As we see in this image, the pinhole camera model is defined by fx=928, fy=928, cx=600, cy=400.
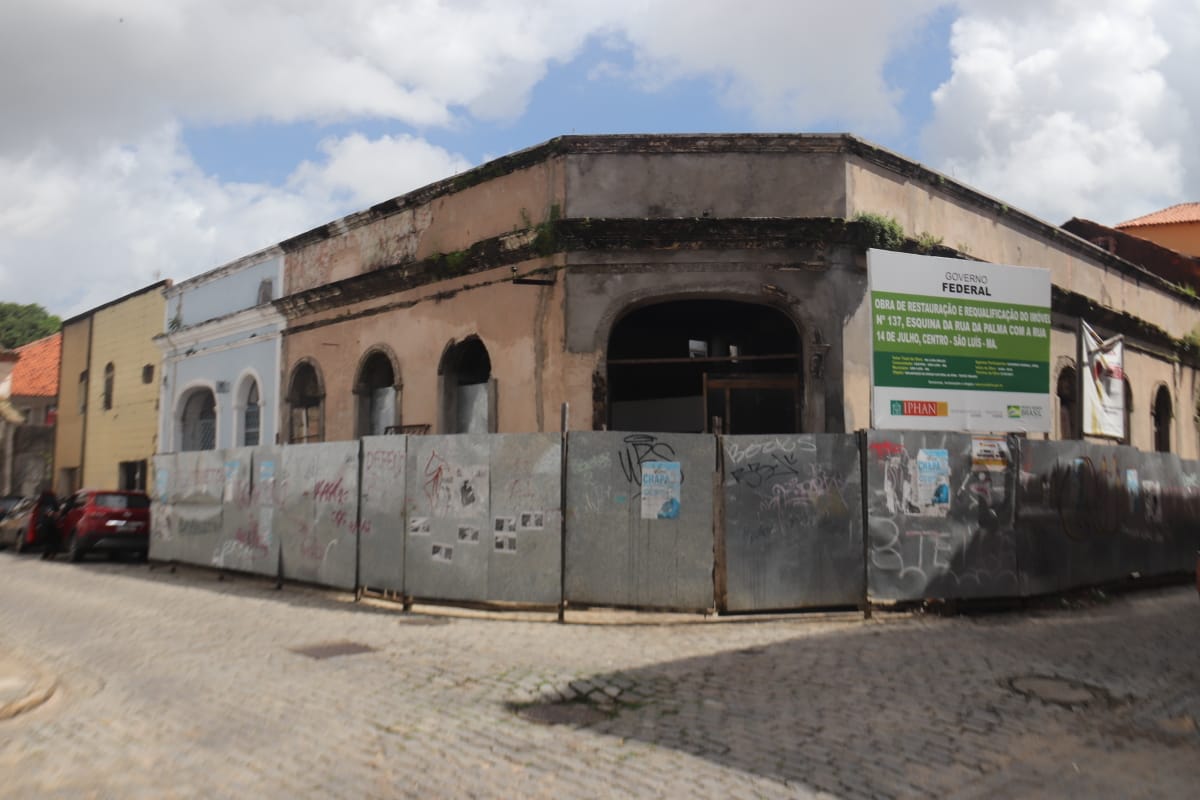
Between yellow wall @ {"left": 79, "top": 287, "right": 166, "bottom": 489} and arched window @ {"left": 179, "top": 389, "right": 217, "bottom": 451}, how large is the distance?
1572mm

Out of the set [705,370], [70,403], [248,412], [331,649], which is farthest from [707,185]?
[70,403]

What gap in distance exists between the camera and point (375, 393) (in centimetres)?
1906

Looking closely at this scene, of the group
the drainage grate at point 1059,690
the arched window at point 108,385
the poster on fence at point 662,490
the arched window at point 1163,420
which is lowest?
the drainage grate at point 1059,690

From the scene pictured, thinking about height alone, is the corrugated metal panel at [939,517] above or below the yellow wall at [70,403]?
below

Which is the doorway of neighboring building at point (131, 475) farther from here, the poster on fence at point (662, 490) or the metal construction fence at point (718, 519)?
the poster on fence at point (662, 490)

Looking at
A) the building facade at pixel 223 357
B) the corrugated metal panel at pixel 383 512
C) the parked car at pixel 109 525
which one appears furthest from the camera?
the building facade at pixel 223 357

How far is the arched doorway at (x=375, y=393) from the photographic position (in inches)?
729

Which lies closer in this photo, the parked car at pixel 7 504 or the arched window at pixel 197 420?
the arched window at pixel 197 420

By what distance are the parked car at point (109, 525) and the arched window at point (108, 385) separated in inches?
439

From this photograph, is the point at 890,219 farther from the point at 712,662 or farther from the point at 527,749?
the point at 527,749

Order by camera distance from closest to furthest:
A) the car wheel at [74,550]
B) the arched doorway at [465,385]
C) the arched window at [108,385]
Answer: the arched doorway at [465,385], the car wheel at [74,550], the arched window at [108,385]

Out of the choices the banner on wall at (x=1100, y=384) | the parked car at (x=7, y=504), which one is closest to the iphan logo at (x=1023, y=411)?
the banner on wall at (x=1100, y=384)

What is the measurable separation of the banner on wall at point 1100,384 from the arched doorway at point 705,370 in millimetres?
5633

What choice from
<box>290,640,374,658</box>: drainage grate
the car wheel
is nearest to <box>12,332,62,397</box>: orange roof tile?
the car wheel
